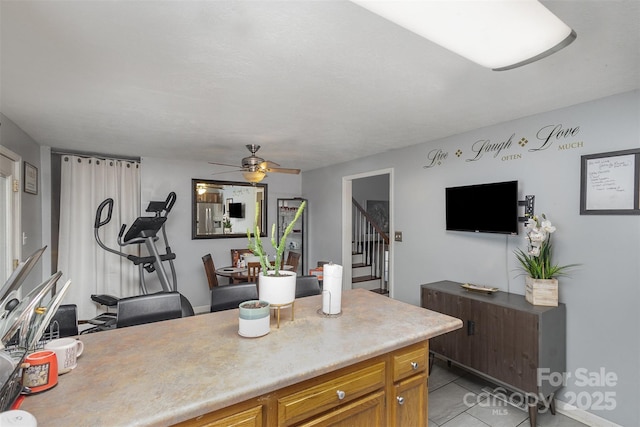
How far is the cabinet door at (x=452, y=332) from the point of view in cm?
276

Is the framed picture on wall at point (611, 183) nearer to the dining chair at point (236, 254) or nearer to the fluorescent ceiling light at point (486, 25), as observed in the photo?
the fluorescent ceiling light at point (486, 25)

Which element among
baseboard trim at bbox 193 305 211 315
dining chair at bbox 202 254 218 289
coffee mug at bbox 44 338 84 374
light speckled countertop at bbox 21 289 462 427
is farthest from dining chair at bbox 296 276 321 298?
baseboard trim at bbox 193 305 211 315

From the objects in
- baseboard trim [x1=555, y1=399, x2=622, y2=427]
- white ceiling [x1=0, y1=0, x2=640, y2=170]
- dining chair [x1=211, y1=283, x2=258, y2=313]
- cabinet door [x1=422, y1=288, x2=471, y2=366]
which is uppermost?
white ceiling [x1=0, y1=0, x2=640, y2=170]

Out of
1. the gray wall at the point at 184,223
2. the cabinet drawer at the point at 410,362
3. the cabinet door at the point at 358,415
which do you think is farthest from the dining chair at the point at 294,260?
the cabinet door at the point at 358,415

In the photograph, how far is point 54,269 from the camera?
4008 mm

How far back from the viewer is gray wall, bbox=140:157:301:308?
4.56m

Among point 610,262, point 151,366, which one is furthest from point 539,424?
point 151,366

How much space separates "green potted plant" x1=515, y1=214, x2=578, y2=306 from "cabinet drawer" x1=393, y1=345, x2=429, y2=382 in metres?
1.39

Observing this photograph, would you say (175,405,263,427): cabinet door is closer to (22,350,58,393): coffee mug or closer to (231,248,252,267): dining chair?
(22,350,58,393): coffee mug

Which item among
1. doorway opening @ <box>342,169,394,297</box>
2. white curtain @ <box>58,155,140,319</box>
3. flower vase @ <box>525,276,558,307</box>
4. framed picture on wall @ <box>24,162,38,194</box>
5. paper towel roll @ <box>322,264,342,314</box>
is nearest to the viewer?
paper towel roll @ <box>322,264,342,314</box>

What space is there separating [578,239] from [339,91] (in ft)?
7.20

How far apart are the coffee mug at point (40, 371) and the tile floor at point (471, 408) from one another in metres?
2.39

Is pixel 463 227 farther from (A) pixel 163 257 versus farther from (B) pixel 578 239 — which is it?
(A) pixel 163 257

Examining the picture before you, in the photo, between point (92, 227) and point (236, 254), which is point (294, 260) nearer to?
point (236, 254)
